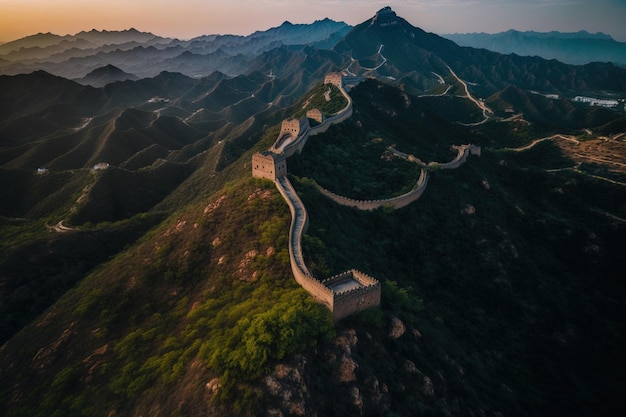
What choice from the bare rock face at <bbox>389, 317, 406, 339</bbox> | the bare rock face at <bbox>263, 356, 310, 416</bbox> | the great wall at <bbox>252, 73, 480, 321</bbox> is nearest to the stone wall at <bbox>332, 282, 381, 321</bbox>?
the great wall at <bbox>252, 73, 480, 321</bbox>

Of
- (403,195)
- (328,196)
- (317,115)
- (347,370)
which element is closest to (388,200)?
(403,195)

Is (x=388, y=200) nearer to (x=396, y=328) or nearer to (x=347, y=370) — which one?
(x=396, y=328)

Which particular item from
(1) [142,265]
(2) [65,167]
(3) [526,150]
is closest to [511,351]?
(1) [142,265]

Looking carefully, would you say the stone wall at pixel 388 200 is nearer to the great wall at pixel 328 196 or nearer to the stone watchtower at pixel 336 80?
the great wall at pixel 328 196

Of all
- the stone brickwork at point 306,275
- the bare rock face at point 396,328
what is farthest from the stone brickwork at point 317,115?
the bare rock face at point 396,328

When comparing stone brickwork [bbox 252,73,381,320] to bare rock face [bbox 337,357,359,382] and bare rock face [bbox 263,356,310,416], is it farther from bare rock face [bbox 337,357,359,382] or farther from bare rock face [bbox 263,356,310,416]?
bare rock face [bbox 263,356,310,416]

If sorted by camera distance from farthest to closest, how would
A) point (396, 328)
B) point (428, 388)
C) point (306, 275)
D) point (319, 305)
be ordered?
point (396, 328), point (306, 275), point (428, 388), point (319, 305)

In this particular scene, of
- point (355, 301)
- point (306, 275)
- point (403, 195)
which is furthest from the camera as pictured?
point (403, 195)

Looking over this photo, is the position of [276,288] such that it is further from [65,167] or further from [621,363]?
[65,167]
